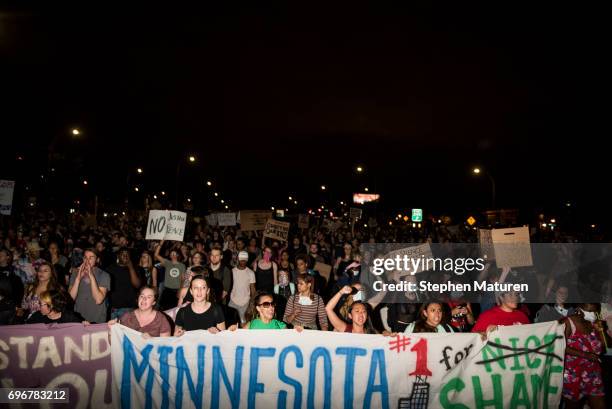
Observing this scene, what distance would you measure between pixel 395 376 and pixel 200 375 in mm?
2049

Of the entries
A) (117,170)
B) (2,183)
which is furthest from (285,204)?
(2,183)

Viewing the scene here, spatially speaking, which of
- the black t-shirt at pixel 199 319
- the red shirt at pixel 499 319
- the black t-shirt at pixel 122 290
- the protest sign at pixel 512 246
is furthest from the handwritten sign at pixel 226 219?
the red shirt at pixel 499 319

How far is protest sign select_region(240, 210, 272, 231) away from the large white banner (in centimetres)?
1089

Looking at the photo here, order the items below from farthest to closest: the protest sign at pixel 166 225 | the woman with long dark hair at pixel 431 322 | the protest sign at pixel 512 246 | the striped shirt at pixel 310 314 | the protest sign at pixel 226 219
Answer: the protest sign at pixel 226 219, the protest sign at pixel 166 225, the protest sign at pixel 512 246, the striped shirt at pixel 310 314, the woman with long dark hair at pixel 431 322

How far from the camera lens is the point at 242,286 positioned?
7836mm

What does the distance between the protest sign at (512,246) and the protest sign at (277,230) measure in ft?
20.4

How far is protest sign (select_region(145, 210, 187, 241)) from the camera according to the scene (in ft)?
30.6

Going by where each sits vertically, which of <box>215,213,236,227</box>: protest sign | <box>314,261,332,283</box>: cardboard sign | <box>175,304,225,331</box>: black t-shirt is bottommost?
<box>175,304,225,331</box>: black t-shirt

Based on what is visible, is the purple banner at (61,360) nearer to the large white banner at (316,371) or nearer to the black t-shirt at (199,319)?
the large white banner at (316,371)

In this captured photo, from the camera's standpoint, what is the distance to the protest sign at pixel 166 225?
9336 mm

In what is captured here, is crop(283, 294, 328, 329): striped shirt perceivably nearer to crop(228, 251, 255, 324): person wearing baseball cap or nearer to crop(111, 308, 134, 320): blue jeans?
crop(228, 251, 255, 324): person wearing baseball cap

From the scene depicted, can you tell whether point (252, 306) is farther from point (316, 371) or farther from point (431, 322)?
point (431, 322)

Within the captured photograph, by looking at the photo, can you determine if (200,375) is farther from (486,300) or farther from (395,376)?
(486,300)

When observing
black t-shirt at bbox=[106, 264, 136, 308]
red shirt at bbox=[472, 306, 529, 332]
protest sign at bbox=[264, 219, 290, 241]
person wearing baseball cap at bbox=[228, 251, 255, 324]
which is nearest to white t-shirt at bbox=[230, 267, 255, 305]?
person wearing baseball cap at bbox=[228, 251, 255, 324]
